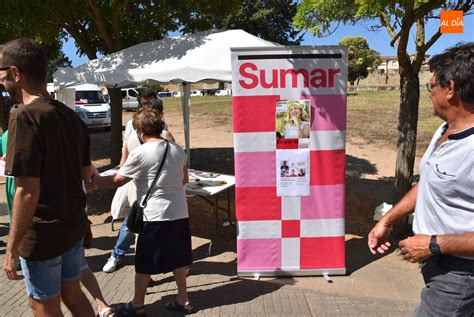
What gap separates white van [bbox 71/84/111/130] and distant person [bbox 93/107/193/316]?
50.5 ft

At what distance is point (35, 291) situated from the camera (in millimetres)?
2289

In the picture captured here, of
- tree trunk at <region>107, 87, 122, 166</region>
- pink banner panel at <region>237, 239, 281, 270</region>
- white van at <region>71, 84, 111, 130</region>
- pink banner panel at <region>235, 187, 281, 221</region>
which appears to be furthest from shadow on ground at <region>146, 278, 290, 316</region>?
white van at <region>71, 84, 111, 130</region>

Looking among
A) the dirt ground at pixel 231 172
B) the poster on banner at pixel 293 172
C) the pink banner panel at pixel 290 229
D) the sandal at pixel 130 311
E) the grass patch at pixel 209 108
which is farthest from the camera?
the grass patch at pixel 209 108

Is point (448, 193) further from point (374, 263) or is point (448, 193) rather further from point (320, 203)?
point (374, 263)

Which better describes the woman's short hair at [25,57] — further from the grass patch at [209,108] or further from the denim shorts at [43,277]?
the grass patch at [209,108]

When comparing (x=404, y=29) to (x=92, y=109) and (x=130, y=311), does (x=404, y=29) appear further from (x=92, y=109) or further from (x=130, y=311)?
(x=92, y=109)

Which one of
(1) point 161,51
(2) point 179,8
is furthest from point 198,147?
(1) point 161,51

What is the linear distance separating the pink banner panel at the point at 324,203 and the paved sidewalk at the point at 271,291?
0.67 meters

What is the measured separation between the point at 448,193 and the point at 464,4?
3.89 meters

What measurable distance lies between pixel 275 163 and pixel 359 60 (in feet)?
202

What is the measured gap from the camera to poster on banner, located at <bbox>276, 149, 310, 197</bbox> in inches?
157

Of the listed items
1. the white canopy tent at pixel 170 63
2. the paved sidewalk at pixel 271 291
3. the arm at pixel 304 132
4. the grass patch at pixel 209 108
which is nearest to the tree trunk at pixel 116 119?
the white canopy tent at pixel 170 63

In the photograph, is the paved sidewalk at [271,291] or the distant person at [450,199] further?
the paved sidewalk at [271,291]

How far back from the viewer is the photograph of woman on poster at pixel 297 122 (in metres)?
3.91
